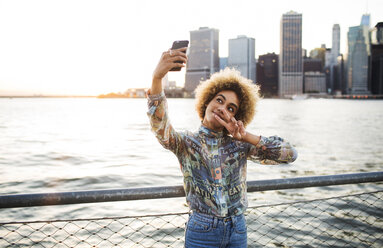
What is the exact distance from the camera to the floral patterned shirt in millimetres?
1969

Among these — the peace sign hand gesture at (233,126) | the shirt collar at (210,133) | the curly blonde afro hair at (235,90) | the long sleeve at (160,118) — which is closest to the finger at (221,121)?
the peace sign hand gesture at (233,126)

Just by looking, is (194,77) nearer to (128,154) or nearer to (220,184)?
(128,154)

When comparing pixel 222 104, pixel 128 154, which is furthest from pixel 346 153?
pixel 222 104

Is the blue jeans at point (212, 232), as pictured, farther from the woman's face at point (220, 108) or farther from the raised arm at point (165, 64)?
the raised arm at point (165, 64)

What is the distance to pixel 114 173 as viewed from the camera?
645 inches

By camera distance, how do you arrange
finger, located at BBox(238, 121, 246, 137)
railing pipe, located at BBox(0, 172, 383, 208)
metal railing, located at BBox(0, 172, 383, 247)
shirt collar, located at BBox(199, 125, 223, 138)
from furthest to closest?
metal railing, located at BBox(0, 172, 383, 247), railing pipe, located at BBox(0, 172, 383, 208), shirt collar, located at BBox(199, 125, 223, 138), finger, located at BBox(238, 121, 246, 137)

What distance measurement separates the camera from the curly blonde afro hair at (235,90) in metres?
2.38

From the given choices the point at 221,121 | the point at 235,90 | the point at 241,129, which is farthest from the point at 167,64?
the point at 235,90

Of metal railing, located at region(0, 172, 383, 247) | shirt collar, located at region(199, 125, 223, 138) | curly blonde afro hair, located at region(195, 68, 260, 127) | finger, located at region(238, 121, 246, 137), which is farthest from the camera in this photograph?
metal railing, located at region(0, 172, 383, 247)

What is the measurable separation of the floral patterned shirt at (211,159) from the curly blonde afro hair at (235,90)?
0.40 metres

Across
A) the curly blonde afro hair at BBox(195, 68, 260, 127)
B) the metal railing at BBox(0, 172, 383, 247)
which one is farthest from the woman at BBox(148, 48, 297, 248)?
the metal railing at BBox(0, 172, 383, 247)

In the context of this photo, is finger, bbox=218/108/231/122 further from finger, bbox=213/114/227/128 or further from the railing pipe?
the railing pipe

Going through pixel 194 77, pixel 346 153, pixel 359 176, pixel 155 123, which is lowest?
pixel 346 153

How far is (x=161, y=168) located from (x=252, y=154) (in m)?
15.3
